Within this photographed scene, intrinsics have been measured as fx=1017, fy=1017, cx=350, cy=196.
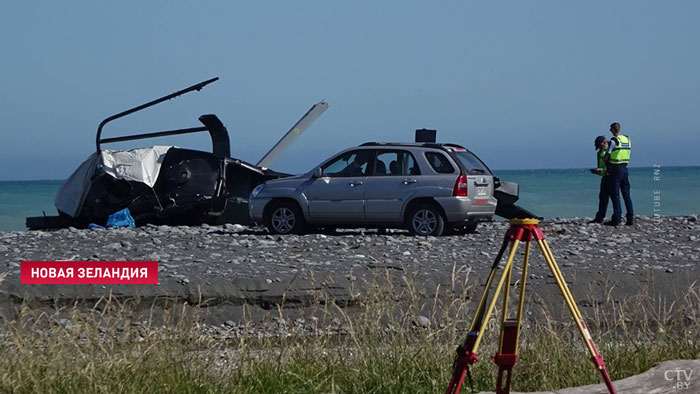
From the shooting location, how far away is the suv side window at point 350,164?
19.3 meters

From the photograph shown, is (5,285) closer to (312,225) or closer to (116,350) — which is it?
(116,350)

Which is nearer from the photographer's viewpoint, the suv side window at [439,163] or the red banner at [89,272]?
the red banner at [89,272]

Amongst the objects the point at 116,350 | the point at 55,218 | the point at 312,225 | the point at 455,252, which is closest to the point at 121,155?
the point at 55,218

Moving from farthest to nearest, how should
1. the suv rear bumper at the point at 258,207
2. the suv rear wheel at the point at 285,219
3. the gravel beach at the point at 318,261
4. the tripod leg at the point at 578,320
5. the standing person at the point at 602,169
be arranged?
the standing person at the point at 602,169 → the suv rear bumper at the point at 258,207 → the suv rear wheel at the point at 285,219 → the gravel beach at the point at 318,261 → the tripod leg at the point at 578,320

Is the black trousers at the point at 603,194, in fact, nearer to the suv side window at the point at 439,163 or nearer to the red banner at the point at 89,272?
the suv side window at the point at 439,163

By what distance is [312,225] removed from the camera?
19828mm

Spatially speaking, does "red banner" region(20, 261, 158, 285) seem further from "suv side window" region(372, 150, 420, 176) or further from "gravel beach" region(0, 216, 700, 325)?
"suv side window" region(372, 150, 420, 176)

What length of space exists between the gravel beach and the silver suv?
425mm

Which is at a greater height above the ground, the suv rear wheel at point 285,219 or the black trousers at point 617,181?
the black trousers at point 617,181

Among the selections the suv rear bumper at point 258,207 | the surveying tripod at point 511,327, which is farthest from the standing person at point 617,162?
the surveying tripod at point 511,327

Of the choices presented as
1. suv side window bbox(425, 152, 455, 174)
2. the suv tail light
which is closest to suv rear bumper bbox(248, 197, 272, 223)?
suv side window bbox(425, 152, 455, 174)

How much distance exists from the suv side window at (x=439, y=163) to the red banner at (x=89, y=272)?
19.4 ft

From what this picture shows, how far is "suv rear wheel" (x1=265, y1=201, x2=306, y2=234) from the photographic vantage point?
64.8 ft

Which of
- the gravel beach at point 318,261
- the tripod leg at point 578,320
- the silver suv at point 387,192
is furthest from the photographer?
the silver suv at point 387,192
